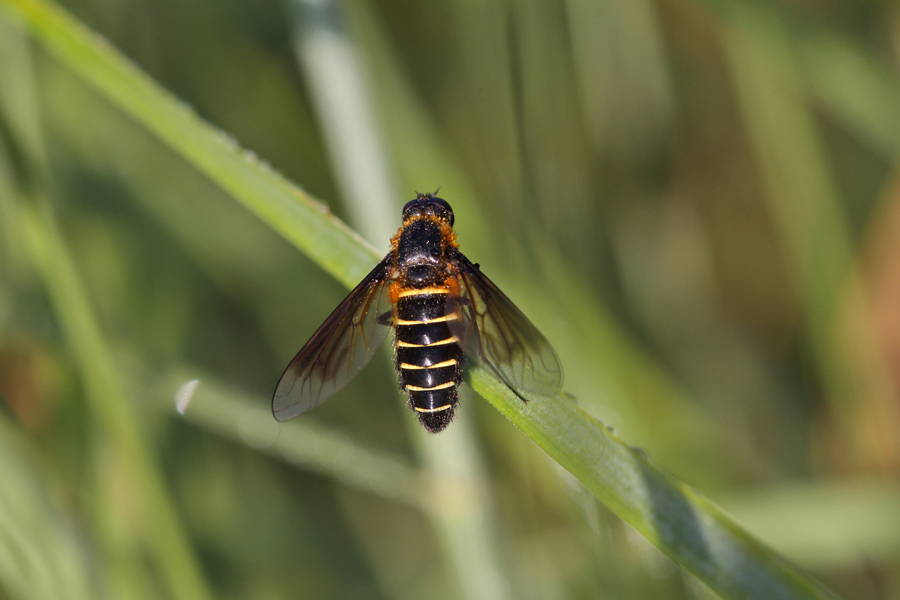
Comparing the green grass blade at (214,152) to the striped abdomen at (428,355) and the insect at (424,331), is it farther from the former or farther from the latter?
the striped abdomen at (428,355)

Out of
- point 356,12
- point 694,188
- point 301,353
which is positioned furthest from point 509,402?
point 694,188

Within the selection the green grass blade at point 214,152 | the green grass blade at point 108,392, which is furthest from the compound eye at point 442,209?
the green grass blade at point 108,392

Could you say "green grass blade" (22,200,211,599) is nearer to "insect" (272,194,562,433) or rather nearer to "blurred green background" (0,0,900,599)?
"blurred green background" (0,0,900,599)

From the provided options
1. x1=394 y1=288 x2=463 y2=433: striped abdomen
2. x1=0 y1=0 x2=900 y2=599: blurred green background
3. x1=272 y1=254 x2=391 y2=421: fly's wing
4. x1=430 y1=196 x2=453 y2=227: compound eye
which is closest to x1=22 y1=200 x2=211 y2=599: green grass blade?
x1=0 y1=0 x2=900 y2=599: blurred green background

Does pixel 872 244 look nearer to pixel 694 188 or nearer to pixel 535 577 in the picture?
pixel 694 188

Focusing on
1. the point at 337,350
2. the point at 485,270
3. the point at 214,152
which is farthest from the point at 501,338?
the point at 214,152

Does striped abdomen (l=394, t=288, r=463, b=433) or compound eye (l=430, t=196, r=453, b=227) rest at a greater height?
compound eye (l=430, t=196, r=453, b=227)

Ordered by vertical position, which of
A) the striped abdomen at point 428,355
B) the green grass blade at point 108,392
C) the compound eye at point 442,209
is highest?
the compound eye at point 442,209
